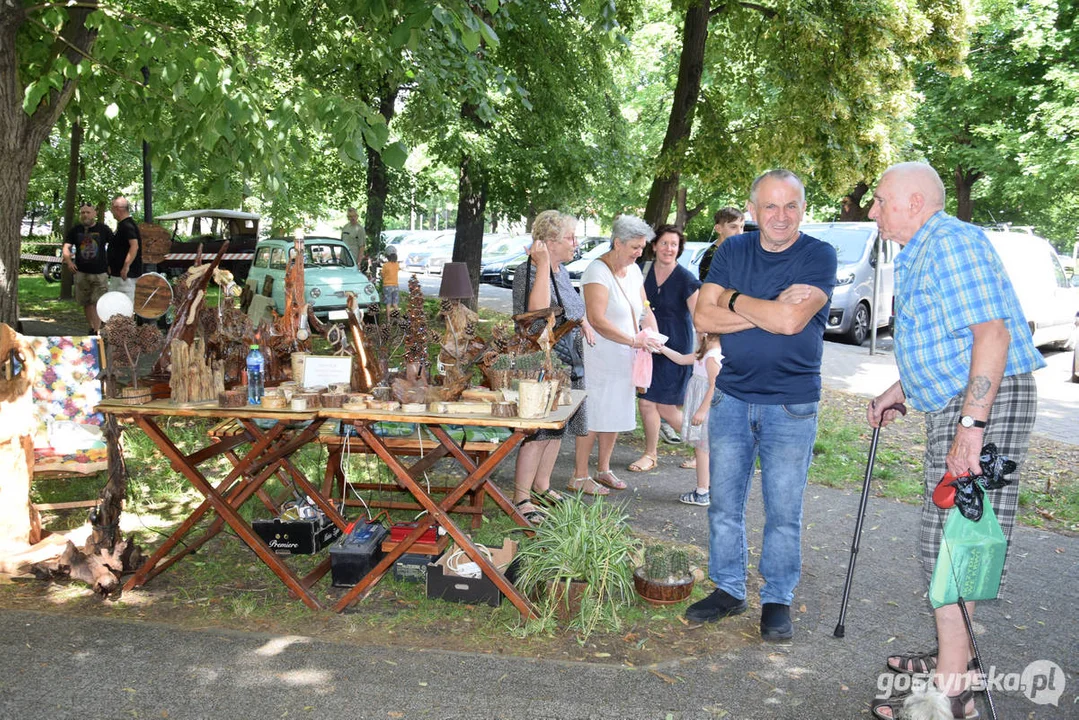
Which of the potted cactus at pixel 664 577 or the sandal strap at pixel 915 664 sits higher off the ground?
the potted cactus at pixel 664 577

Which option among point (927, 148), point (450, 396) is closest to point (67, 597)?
point (450, 396)

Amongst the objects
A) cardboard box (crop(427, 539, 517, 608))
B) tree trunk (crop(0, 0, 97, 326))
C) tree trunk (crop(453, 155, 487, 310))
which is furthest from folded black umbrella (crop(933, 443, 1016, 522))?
tree trunk (crop(453, 155, 487, 310))

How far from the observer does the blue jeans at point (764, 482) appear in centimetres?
407

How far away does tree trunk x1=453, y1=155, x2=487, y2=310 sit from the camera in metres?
13.5

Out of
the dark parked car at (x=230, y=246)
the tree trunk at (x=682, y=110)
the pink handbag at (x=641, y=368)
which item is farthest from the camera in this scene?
the dark parked car at (x=230, y=246)

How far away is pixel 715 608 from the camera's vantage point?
434 centimetres

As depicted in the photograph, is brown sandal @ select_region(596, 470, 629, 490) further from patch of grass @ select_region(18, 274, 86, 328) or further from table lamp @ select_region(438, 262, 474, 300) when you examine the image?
patch of grass @ select_region(18, 274, 86, 328)

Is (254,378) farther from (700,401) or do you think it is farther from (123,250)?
(123,250)

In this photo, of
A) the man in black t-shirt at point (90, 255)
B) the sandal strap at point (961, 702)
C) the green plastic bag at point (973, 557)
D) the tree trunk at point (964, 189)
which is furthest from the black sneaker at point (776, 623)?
the tree trunk at point (964, 189)

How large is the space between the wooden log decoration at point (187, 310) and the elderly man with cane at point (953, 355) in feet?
10.7

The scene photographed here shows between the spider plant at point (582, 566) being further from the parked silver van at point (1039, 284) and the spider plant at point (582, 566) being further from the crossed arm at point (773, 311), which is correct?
the parked silver van at point (1039, 284)

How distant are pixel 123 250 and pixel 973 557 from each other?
36.3 ft

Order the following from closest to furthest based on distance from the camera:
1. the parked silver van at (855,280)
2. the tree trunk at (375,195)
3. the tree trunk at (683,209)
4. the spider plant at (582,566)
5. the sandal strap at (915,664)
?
the sandal strap at (915,664) < the spider plant at (582,566) < the parked silver van at (855,280) < the tree trunk at (375,195) < the tree trunk at (683,209)

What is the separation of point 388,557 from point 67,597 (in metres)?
1.72
